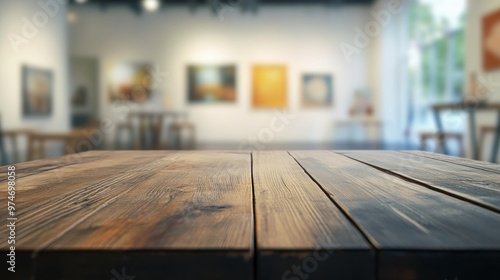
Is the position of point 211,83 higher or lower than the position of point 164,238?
higher

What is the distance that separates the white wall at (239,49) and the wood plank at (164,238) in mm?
9922

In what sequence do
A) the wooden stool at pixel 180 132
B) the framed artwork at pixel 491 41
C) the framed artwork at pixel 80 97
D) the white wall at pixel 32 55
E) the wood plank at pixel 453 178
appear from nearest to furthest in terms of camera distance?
the wood plank at pixel 453 178 → the framed artwork at pixel 491 41 → the white wall at pixel 32 55 → the wooden stool at pixel 180 132 → the framed artwork at pixel 80 97

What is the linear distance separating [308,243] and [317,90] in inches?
410

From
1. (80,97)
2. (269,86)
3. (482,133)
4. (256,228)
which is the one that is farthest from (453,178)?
(80,97)

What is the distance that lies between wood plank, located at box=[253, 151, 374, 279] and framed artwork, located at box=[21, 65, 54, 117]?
7.19 meters

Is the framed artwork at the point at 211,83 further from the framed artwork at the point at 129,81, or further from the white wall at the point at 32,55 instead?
the white wall at the point at 32,55

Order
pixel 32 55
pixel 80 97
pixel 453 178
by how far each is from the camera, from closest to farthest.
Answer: pixel 453 178, pixel 32 55, pixel 80 97

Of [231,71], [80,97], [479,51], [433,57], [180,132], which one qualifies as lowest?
[180,132]

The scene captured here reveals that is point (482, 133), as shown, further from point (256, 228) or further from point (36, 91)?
point (36, 91)

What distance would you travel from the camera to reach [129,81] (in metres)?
10.6

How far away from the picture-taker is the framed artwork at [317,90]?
34.9ft

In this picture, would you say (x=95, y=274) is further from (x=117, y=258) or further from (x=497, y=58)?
(x=497, y=58)

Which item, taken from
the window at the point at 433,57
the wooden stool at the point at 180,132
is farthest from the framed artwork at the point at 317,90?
the wooden stool at the point at 180,132

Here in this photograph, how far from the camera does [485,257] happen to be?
455 mm
